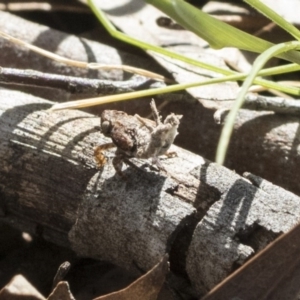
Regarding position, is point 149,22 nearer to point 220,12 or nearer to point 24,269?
point 220,12

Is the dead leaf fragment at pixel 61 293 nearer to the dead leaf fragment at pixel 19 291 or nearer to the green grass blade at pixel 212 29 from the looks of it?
the dead leaf fragment at pixel 19 291

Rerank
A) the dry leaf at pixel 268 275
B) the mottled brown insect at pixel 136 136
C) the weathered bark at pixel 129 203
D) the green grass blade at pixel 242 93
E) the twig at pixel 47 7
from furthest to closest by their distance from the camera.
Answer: the twig at pixel 47 7
the mottled brown insect at pixel 136 136
the weathered bark at pixel 129 203
the dry leaf at pixel 268 275
the green grass blade at pixel 242 93

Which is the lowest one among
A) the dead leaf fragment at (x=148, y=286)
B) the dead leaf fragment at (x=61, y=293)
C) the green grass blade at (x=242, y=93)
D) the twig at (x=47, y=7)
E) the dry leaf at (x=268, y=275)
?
the dead leaf fragment at (x=61, y=293)

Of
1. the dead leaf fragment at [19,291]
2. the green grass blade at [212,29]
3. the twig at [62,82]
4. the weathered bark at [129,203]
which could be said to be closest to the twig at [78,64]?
the twig at [62,82]

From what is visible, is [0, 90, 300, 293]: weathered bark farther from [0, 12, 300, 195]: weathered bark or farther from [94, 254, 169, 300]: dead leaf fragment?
[0, 12, 300, 195]: weathered bark

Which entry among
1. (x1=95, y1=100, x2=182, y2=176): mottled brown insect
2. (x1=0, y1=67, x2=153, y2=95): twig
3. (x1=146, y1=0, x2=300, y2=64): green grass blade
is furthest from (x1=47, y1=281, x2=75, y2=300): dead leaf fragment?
(x1=146, y1=0, x2=300, y2=64): green grass blade

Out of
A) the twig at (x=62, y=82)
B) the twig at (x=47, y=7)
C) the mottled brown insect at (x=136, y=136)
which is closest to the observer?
the mottled brown insect at (x=136, y=136)

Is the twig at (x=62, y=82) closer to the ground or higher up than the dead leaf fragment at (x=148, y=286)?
higher up

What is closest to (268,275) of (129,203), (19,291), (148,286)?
(148,286)
